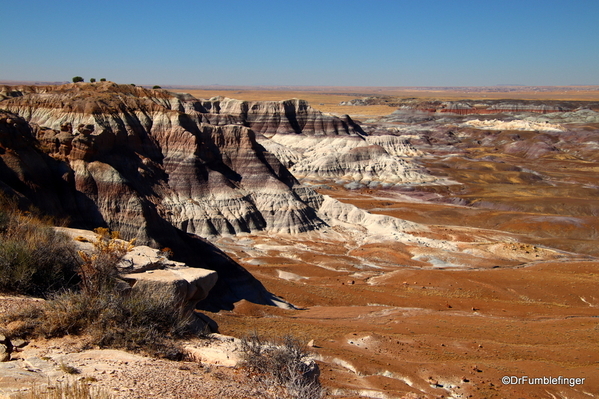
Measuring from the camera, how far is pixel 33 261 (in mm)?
11727

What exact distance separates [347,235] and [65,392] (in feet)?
133

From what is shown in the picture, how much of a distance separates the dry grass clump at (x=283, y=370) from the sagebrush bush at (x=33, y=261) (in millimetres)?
5469

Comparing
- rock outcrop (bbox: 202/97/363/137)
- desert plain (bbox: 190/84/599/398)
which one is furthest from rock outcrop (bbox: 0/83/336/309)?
rock outcrop (bbox: 202/97/363/137)

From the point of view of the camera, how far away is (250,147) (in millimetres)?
47719

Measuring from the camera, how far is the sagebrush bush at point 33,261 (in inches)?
439

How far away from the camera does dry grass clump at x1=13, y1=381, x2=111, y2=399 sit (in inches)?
258

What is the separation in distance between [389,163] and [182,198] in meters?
51.1

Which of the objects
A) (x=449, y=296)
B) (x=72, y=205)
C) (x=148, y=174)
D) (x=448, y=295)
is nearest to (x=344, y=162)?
(x=148, y=174)

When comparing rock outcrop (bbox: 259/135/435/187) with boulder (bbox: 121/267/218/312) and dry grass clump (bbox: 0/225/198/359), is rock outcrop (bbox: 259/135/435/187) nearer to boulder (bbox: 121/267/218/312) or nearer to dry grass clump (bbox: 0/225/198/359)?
boulder (bbox: 121/267/218/312)

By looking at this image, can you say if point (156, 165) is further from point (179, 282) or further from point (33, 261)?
point (33, 261)

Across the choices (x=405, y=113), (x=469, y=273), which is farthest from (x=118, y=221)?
(x=405, y=113)

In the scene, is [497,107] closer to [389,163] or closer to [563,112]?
[563,112]

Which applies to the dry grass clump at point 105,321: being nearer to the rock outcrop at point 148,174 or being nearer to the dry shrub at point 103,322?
the dry shrub at point 103,322

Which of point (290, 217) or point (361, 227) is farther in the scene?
point (361, 227)
